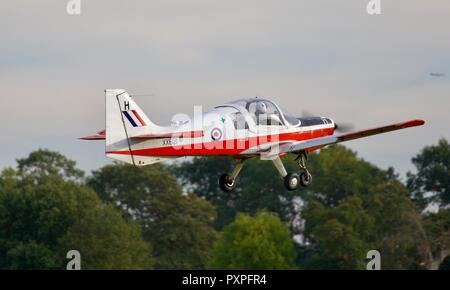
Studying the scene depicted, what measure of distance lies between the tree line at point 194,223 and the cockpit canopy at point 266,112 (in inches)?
1631

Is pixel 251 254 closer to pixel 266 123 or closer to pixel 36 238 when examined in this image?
pixel 36 238

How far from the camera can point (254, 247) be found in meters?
87.0

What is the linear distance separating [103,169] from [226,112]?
2305 inches

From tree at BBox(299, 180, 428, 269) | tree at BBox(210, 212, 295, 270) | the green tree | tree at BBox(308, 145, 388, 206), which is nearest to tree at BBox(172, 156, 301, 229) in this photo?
the green tree

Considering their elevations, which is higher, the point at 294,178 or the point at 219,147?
the point at 219,147

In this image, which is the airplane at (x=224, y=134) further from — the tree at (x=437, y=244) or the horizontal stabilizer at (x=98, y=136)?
the tree at (x=437, y=244)

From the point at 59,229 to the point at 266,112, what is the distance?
4790 cm

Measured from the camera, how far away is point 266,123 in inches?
1601

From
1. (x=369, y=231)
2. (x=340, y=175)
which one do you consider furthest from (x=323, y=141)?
(x=340, y=175)

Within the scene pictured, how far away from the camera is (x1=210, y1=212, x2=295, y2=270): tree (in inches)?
3386

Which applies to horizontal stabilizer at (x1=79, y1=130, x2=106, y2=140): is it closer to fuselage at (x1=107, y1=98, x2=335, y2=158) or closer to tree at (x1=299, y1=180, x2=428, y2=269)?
fuselage at (x1=107, y1=98, x2=335, y2=158)

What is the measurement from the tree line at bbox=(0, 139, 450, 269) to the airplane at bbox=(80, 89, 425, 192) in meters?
41.3

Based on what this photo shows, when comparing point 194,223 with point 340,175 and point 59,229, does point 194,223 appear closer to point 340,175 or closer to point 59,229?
point 59,229

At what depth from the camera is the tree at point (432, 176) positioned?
101 meters
